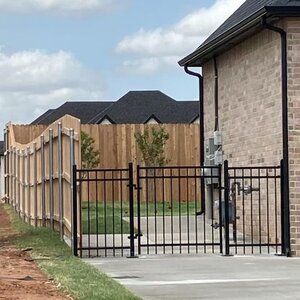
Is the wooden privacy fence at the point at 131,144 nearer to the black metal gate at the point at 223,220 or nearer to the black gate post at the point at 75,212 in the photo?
the black metal gate at the point at 223,220

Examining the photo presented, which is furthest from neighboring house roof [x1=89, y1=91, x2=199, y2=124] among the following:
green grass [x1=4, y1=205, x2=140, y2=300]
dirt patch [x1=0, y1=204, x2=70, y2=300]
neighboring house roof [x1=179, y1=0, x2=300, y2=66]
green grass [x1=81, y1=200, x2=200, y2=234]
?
dirt patch [x1=0, y1=204, x2=70, y2=300]

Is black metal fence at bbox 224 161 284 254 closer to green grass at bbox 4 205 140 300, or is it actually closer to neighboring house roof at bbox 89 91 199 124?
green grass at bbox 4 205 140 300

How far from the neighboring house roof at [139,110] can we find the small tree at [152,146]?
28.5 m

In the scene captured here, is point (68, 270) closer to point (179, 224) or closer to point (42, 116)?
point (179, 224)

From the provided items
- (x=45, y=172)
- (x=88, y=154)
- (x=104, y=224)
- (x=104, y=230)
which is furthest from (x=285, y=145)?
(x=88, y=154)

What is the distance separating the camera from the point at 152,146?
30.5 m

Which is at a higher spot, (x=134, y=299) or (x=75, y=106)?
(x=75, y=106)

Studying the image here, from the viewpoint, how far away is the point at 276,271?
1277cm

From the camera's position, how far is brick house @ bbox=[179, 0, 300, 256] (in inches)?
599

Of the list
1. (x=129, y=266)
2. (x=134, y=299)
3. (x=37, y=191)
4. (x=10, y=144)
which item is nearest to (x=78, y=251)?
(x=129, y=266)

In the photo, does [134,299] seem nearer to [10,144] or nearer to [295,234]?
[295,234]

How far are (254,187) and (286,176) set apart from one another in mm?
2218

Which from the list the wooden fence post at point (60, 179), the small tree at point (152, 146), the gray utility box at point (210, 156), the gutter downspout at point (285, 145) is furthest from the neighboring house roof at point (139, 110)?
the gutter downspout at point (285, 145)

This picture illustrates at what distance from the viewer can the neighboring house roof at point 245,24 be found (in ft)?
49.1
